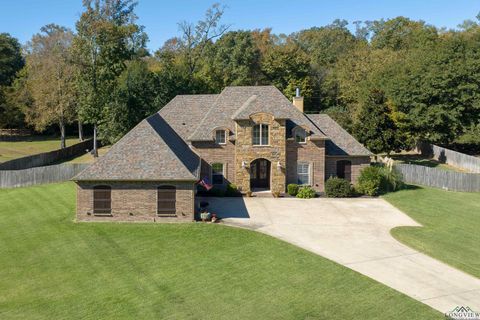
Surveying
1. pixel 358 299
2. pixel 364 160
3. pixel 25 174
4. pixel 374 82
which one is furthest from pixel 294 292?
pixel 374 82

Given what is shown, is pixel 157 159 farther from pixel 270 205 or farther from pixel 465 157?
pixel 465 157

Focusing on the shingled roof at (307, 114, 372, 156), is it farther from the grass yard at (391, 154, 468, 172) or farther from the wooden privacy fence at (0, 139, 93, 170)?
the wooden privacy fence at (0, 139, 93, 170)

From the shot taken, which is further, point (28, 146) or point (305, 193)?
point (28, 146)

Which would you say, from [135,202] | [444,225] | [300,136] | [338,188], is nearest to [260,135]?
[300,136]

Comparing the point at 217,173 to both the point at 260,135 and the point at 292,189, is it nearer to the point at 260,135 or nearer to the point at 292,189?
the point at 260,135

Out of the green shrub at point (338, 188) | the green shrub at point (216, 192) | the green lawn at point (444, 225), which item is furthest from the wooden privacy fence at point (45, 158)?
the green lawn at point (444, 225)
